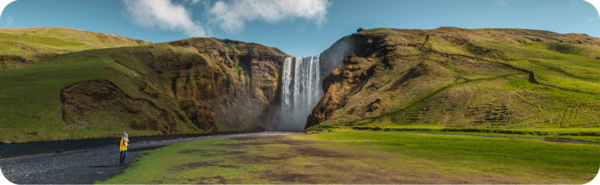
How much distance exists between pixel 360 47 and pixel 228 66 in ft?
223

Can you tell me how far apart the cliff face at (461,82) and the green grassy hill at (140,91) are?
45.0 m

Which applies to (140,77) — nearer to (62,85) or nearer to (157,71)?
(157,71)

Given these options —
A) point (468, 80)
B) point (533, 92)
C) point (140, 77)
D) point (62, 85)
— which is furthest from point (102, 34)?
point (533, 92)

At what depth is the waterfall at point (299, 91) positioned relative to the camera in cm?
10744

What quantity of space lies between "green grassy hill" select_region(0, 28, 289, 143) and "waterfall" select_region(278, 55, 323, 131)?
10.6m

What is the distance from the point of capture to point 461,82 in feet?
211

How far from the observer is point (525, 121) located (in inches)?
1690

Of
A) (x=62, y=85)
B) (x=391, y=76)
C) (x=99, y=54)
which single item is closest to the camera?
(x=62, y=85)

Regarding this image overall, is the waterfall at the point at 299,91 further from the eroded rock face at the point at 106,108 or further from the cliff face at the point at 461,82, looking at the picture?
the eroded rock face at the point at 106,108

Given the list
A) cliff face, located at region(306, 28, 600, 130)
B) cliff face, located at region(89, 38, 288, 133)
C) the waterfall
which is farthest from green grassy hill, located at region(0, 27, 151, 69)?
cliff face, located at region(306, 28, 600, 130)

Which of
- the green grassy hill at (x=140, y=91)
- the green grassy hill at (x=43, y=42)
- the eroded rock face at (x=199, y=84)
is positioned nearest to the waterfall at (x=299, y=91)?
the eroded rock face at (x=199, y=84)

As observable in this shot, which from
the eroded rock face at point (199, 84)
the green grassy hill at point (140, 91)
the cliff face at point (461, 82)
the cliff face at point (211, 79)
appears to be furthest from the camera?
the cliff face at point (211, 79)

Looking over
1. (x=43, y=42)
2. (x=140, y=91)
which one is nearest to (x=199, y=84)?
(x=140, y=91)

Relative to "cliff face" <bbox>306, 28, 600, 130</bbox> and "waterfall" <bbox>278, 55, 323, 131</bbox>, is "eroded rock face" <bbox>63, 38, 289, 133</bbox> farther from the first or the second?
"cliff face" <bbox>306, 28, 600, 130</bbox>
